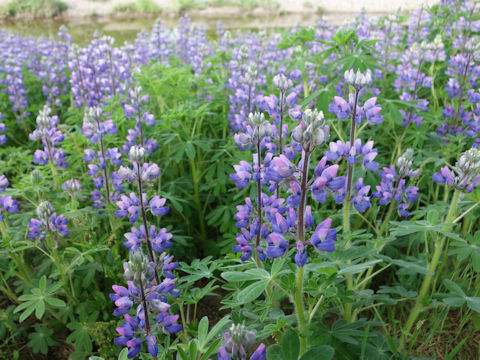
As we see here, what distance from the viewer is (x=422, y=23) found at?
5008 mm

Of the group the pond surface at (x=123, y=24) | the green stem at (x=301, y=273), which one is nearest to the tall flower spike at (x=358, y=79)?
the green stem at (x=301, y=273)

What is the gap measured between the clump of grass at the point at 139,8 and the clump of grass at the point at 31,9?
10.6 feet

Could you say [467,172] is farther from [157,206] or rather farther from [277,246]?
[157,206]

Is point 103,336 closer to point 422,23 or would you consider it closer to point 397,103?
point 397,103

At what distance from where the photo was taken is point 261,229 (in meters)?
1.95

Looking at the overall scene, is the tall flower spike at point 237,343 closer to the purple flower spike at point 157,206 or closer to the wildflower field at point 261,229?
the wildflower field at point 261,229

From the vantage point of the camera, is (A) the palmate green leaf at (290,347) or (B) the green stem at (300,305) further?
(B) the green stem at (300,305)

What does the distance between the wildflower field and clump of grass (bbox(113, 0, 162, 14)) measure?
54.1 ft

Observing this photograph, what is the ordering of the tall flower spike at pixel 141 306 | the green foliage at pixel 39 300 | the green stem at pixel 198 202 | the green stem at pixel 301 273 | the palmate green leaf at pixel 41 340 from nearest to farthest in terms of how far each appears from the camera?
1. the green stem at pixel 301 273
2. the tall flower spike at pixel 141 306
3. the green foliage at pixel 39 300
4. the palmate green leaf at pixel 41 340
5. the green stem at pixel 198 202

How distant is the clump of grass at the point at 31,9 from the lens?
51.3 feet

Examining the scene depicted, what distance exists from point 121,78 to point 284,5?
17.8m

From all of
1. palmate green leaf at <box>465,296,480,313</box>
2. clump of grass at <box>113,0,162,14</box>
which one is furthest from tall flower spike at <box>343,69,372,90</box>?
clump of grass at <box>113,0,162,14</box>

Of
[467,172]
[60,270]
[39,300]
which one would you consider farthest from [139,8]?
[467,172]

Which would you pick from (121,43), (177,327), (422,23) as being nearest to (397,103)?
(177,327)
